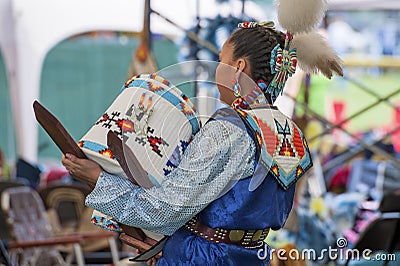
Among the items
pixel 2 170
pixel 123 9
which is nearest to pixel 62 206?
pixel 2 170

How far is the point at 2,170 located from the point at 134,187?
528cm

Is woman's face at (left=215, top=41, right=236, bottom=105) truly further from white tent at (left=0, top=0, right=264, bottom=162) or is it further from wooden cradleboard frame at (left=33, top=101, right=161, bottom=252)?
white tent at (left=0, top=0, right=264, bottom=162)

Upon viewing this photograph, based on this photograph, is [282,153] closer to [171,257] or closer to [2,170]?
[171,257]

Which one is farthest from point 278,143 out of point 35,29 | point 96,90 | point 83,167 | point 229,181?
point 96,90

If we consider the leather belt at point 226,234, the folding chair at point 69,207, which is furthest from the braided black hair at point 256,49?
the folding chair at point 69,207

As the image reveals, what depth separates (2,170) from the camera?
6.83 metres

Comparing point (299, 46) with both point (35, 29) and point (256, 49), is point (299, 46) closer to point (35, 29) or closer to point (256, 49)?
point (256, 49)

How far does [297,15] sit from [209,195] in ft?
1.53

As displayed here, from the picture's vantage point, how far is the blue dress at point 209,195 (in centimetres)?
171

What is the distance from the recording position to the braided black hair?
5.94 ft

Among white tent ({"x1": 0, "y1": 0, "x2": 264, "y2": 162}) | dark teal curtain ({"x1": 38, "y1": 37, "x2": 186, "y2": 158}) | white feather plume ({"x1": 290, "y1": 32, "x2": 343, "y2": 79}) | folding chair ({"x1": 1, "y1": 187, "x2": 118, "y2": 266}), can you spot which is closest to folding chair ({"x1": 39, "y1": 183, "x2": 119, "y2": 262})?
folding chair ({"x1": 1, "y1": 187, "x2": 118, "y2": 266})

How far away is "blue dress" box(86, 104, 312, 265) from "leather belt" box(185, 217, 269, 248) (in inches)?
0.4

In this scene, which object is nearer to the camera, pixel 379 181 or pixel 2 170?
pixel 379 181

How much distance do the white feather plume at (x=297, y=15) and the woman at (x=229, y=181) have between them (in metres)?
0.08
